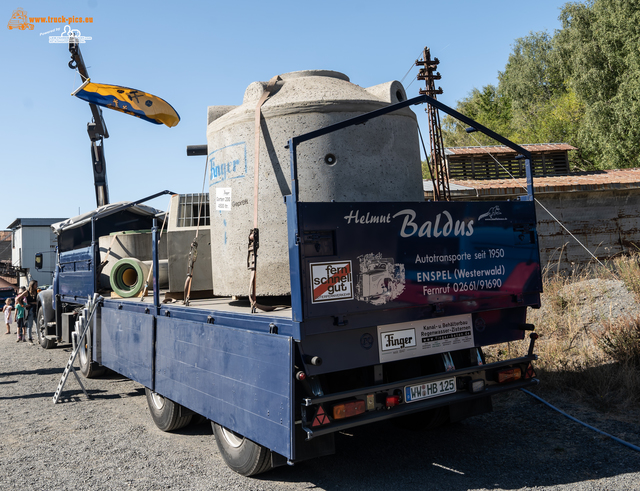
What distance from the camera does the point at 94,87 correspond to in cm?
1075

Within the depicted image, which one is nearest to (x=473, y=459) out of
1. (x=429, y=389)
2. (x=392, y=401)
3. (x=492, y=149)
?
(x=429, y=389)

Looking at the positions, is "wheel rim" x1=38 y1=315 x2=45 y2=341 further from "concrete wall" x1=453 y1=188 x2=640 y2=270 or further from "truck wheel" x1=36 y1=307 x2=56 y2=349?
"concrete wall" x1=453 y1=188 x2=640 y2=270

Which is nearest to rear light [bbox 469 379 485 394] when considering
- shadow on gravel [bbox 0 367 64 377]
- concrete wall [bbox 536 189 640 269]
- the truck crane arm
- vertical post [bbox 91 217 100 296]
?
vertical post [bbox 91 217 100 296]

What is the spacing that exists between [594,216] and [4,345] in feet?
57.8

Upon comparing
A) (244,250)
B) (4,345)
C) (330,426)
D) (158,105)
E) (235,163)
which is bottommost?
(4,345)

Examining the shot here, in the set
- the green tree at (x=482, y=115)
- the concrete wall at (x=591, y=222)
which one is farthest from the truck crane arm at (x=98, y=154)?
the green tree at (x=482, y=115)

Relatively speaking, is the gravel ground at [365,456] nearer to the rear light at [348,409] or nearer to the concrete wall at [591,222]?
the rear light at [348,409]

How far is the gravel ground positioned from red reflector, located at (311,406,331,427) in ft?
2.89

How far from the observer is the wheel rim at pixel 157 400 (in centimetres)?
549

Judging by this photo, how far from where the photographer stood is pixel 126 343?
616 centimetres

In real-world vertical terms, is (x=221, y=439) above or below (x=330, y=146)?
below

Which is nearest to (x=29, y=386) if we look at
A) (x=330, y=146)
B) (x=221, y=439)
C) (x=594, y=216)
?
(x=221, y=439)

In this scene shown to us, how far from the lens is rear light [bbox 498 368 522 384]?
167 inches

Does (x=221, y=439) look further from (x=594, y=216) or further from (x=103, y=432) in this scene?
(x=594, y=216)
